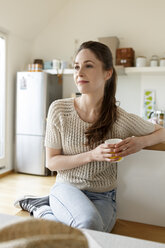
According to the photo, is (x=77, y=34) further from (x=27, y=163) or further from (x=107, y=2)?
(x=27, y=163)

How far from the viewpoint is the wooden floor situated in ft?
3.93

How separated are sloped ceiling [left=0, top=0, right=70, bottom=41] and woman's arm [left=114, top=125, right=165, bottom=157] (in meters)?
2.82

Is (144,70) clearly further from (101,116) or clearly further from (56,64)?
(101,116)

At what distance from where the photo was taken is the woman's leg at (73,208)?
101 cm

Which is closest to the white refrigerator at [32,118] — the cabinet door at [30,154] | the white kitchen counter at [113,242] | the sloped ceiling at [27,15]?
the cabinet door at [30,154]

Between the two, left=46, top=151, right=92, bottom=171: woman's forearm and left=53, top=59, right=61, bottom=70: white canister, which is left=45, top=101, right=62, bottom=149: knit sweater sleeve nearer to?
left=46, top=151, right=92, bottom=171: woman's forearm

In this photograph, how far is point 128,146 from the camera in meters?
1.19

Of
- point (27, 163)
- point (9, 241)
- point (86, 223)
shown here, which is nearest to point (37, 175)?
point (27, 163)

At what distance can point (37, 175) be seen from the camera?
3.98 metres

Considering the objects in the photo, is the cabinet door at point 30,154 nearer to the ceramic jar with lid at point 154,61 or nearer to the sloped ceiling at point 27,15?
the sloped ceiling at point 27,15

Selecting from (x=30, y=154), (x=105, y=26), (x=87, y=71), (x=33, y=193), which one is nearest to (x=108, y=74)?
(x=87, y=71)

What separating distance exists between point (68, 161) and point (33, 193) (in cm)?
198

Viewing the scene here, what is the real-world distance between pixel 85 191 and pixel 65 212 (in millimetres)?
211

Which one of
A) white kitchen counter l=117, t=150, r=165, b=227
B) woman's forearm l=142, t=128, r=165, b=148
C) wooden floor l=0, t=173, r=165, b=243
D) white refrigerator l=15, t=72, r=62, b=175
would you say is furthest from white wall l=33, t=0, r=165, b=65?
white kitchen counter l=117, t=150, r=165, b=227
